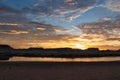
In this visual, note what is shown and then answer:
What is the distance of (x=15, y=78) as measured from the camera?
61.3ft

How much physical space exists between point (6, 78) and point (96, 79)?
5.86 meters

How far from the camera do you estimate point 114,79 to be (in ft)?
59.4

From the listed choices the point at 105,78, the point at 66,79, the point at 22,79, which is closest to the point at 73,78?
the point at 66,79

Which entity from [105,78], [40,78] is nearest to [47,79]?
[40,78]

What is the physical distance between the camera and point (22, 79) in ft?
60.1

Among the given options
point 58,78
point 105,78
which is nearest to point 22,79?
point 58,78

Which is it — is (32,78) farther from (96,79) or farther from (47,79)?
(96,79)

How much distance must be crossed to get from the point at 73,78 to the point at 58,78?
1012mm

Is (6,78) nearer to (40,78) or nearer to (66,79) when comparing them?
(40,78)

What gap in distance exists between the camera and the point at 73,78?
19.0 metres

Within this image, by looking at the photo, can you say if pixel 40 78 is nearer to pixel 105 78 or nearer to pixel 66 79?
pixel 66 79

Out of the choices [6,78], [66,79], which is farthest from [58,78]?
[6,78]

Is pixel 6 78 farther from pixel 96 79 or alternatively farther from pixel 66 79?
pixel 96 79

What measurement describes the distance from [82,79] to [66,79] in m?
1.05
